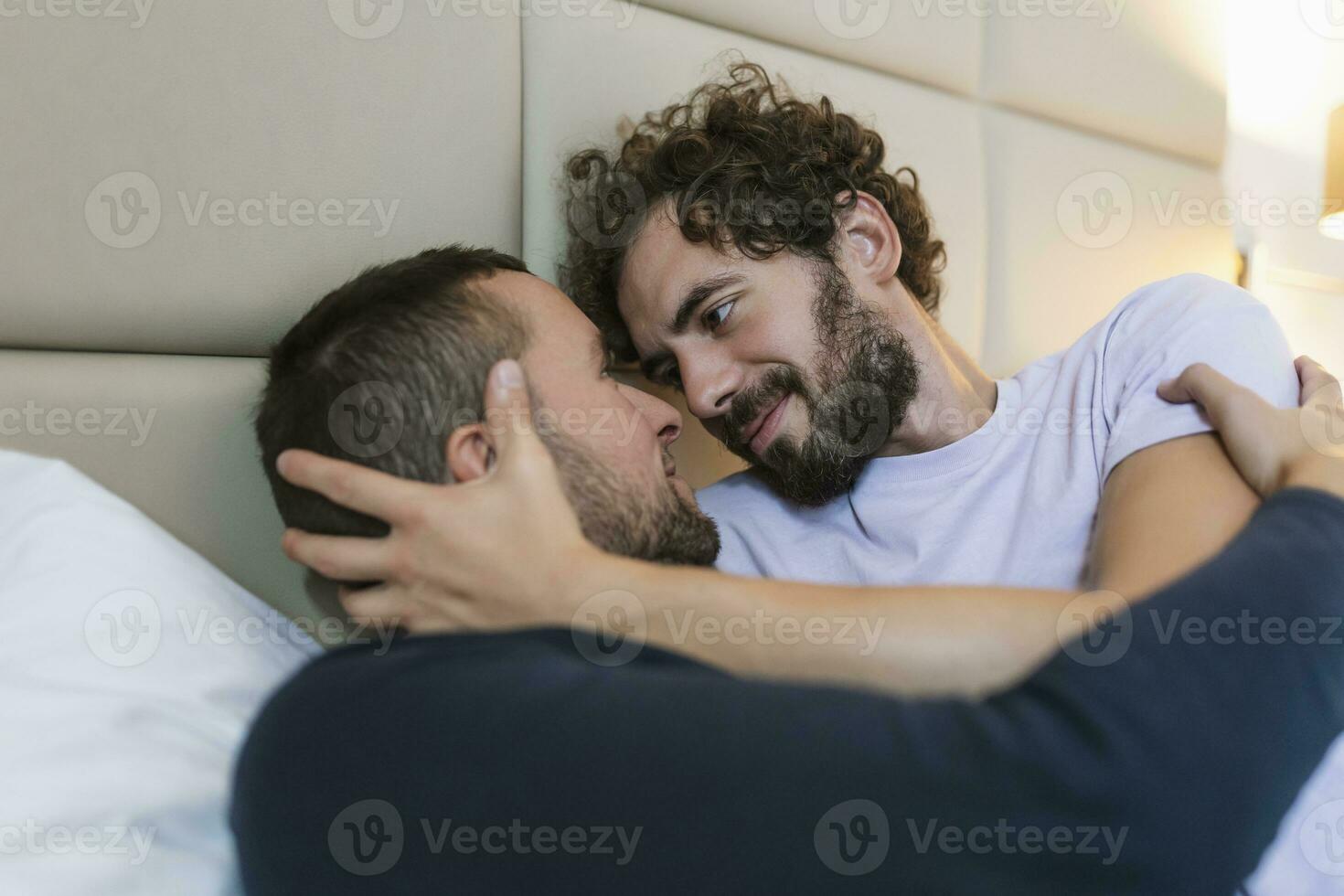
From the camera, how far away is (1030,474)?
42.3 inches

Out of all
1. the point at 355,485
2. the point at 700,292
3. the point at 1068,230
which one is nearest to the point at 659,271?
the point at 700,292

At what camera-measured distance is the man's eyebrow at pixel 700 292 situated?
3.58 ft

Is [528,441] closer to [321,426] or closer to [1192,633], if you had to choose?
[321,426]

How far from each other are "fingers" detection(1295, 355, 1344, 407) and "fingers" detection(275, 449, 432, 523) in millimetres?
859

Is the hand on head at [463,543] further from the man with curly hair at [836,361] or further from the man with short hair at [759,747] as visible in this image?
the man with curly hair at [836,361]

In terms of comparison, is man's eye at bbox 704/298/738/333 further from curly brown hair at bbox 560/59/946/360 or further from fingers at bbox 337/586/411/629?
fingers at bbox 337/586/411/629

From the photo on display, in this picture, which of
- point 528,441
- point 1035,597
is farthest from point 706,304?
point 1035,597

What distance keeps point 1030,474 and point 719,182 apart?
0.53 m

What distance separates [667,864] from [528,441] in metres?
0.34

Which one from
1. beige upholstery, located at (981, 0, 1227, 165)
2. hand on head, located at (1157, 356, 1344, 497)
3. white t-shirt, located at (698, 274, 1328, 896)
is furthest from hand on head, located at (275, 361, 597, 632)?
beige upholstery, located at (981, 0, 1227, 165)

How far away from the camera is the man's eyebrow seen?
109 cm

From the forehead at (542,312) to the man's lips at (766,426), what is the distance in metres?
0.27

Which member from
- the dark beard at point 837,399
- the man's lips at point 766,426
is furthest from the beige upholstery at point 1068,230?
the man's lips at point 766,426

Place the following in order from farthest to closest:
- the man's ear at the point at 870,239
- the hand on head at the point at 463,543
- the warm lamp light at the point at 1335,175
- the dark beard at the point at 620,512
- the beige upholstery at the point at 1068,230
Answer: the warm lamp light at the point at 1335,175 → the beige upholstery at the point at 1068,230 → the man's ear at the point at 870,239 → the dark beard at the point at 620,512 → the hand on head at the point at 463,543
